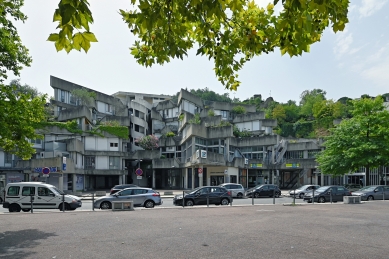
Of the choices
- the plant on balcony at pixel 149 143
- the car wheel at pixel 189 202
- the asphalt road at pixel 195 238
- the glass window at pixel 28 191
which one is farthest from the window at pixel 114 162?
the asphalt road at pixel 195 238

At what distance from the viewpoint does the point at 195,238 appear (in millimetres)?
10219

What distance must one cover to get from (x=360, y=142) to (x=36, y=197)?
29.4m

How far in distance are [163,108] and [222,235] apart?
55.1m

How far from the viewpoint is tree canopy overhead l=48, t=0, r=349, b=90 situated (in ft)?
13.5

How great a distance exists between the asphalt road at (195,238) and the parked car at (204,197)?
9.25 meters

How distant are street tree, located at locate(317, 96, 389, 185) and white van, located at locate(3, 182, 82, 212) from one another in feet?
86.7

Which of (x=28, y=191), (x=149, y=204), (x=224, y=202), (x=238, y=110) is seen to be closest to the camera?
(x=28, y=191)

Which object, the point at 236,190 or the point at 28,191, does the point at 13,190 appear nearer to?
the point at 28,191

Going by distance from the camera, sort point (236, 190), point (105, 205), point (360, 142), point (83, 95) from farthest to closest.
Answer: point (83, 95) < point (360, 142) < point (236, 190) < point (105, 205)

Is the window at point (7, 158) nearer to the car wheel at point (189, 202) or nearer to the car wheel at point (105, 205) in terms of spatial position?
the car wheel at point (105, 205)

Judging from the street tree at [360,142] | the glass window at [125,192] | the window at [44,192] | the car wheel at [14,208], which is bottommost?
the car wheel at [14,208]

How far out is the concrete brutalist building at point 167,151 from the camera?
4406 centimetres

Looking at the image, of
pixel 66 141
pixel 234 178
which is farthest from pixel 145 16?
pixel 234 178

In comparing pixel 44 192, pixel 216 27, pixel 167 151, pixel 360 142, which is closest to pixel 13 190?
pixel 44 192
